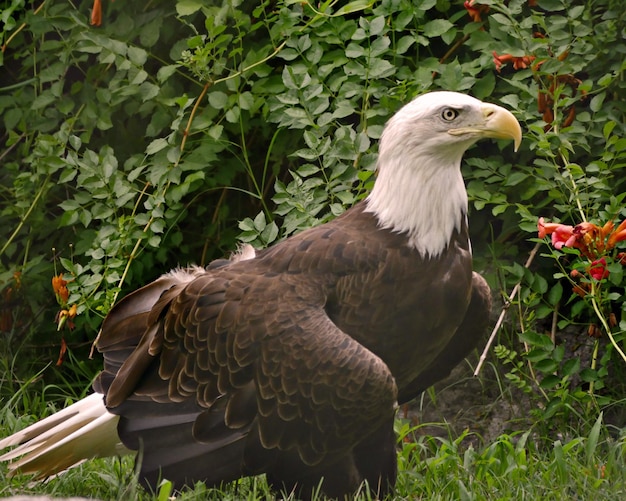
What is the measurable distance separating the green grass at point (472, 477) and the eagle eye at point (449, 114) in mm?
1215

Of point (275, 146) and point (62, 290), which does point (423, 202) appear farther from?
point (62, 290)

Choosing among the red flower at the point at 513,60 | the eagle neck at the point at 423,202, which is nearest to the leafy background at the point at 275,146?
Answer: the red flower at the point at 513,60

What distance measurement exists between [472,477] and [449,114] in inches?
51.1

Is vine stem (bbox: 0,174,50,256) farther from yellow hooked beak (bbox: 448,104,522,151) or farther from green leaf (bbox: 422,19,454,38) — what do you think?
yellow hooked beak (bbox: 448,104,522,151)

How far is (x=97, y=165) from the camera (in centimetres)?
520

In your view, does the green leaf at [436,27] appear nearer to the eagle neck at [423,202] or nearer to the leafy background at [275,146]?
the leafy background at [275,146]

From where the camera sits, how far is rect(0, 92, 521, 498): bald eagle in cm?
367

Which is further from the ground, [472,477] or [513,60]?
[513,60]

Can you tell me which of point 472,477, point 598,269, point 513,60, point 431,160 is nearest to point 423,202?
point 431,160

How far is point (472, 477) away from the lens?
4148 millimetres

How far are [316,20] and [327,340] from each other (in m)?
1.72

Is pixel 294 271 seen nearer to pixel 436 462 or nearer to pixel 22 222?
pixel 436 462

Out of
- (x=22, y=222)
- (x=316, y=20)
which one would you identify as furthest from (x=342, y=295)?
(x=22, y=222)

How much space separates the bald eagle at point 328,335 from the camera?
12.0 ft
